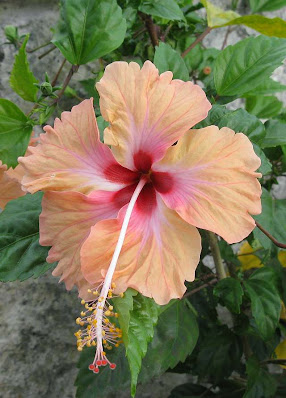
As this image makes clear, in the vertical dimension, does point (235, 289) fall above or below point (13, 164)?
below

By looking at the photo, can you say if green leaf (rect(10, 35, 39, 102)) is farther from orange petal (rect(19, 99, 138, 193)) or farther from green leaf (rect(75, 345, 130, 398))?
green leaf (rect(75, 345, 130, 398))

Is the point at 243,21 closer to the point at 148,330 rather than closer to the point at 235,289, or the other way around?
the point at 235,289

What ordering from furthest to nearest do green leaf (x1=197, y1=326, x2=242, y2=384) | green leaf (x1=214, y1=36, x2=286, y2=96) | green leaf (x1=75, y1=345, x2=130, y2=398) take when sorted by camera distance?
green leaf (x1=197, y1=326, x2=242, y2=384) < green leaf (x1=75, y1=345, x2=130, y2=398) < green leaf (x1=214, y1=36, x2=286, y2=96)

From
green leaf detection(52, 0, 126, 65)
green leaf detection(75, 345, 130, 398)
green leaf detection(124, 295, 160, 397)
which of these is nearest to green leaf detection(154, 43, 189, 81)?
green leaf detection(52, 0, 126, 65)

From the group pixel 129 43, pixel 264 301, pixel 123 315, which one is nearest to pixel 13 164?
pixel 123 315

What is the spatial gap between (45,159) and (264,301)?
582 mm

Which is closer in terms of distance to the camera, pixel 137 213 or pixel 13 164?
pixel 137 213

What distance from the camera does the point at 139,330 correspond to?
27.0 inches

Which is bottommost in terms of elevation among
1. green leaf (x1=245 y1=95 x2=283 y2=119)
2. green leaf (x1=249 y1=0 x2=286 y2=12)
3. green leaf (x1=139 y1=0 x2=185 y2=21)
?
green leaf (x1=245 y1=95 x2=283 y2=119)

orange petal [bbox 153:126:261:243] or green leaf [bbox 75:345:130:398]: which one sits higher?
orange petal [bbox 153:126:261:243]

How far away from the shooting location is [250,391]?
107 centimetres

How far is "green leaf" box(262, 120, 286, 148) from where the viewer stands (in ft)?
3.03

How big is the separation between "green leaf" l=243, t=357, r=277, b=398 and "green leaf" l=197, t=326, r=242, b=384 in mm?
58

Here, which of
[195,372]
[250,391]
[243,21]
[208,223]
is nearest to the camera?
[208,223]
